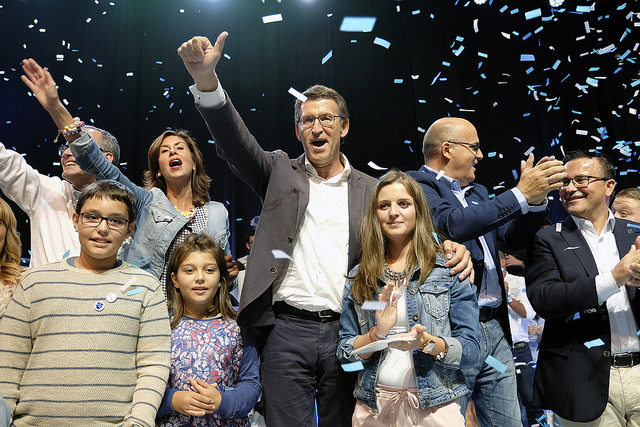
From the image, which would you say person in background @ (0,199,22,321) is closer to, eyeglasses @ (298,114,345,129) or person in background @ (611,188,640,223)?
eyeglasses @ (298,114,345,129)

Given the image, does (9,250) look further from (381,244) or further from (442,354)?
(442,354)

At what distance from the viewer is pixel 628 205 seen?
4008mm

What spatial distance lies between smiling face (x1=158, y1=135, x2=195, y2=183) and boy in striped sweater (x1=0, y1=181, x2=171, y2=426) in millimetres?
797

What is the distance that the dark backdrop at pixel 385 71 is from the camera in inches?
233

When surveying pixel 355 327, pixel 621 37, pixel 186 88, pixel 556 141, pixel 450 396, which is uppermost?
pixel 621 37

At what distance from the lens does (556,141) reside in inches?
240

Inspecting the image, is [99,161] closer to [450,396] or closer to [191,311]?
[191,311]

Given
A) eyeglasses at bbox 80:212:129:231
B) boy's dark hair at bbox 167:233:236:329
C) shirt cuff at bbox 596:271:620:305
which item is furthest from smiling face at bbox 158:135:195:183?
shirt cuff at bbox 596:271:620:305

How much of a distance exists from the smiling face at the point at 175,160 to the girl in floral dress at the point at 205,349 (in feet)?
1.67

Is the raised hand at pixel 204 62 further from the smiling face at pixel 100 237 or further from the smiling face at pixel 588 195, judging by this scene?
the smiling face at pixel 588 195

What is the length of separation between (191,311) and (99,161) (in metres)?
0.84

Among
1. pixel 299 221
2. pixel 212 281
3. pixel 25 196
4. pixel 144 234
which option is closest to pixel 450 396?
pixel 299 221

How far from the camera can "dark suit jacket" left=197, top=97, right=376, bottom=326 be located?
2242mm

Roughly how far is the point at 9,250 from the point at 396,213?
1.79 m
